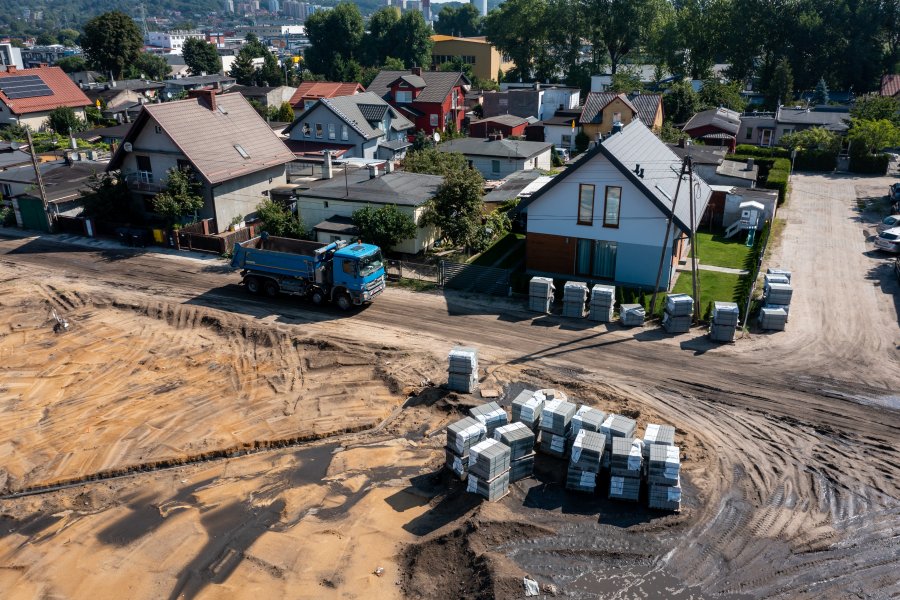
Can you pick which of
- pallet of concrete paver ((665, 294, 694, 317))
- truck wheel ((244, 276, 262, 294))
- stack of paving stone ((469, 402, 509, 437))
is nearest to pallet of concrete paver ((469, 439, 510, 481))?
stack of paving stone ((469, 402, 509, 437))

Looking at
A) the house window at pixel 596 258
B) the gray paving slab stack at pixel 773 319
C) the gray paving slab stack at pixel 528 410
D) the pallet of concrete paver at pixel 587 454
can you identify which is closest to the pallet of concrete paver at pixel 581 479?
the pallet of concrete paver at pixel 587 454

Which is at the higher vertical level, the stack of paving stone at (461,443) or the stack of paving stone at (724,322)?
the stack of paving stone at (724,322)

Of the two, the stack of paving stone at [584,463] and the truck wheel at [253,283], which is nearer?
the stack of paving stone at [584,463]

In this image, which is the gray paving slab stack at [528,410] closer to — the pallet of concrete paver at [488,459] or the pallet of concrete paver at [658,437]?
the pallet of concrete paver at [488,459]

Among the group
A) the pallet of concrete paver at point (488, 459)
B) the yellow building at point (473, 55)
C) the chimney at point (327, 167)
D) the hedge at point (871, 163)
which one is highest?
the yellow building at point (473, 55)

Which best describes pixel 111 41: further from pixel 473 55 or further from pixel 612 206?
pixel 612 206

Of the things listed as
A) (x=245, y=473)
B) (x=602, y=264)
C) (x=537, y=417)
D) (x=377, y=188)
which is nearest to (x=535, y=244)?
(x=602, y=264)

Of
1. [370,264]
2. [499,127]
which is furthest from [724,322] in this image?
[499,127]
